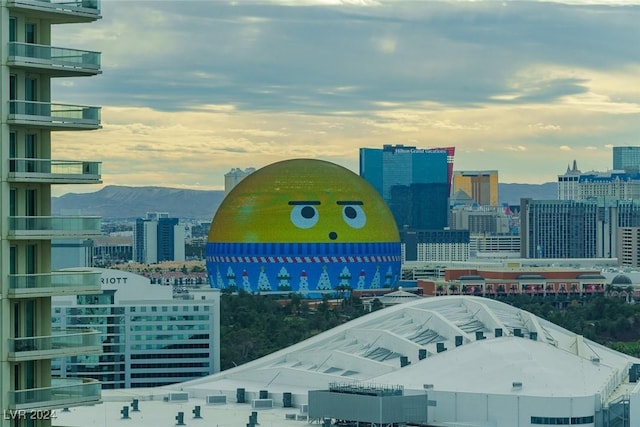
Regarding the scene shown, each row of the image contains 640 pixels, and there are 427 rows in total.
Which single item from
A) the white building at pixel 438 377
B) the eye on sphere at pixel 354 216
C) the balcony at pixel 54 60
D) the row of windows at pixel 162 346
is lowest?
the row of windows at pixel 162 346

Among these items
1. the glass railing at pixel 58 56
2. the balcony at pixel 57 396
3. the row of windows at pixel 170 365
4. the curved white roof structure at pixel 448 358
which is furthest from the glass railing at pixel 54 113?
the row of windows at pixel 170 365

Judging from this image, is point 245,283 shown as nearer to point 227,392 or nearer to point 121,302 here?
point 121,302

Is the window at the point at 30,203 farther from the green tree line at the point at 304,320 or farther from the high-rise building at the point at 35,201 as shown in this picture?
the green tree line at the point at 304,320

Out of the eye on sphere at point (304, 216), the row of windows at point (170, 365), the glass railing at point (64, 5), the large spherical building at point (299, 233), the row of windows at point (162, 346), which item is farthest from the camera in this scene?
the eye on sphere at point (304, 216)

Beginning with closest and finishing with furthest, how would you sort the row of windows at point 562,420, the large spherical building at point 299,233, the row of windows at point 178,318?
the row of windows at point 562,420, the row of windows at point 178,318, the large spherical building at point 299,233

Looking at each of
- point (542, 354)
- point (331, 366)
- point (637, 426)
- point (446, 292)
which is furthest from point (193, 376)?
point (446, 292)

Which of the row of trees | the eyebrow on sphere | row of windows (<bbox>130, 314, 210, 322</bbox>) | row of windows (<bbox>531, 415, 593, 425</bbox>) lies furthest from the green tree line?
row of windows (<bbox>531, 415, 593, 425</bbox>)
